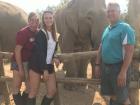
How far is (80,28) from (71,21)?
1.15 ft

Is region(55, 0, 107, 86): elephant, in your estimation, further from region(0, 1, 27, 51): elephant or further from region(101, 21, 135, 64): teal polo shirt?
region(101, 21, 135, 64): teal polo shirt

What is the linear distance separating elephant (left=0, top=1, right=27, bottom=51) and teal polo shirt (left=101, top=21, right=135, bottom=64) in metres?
4.92

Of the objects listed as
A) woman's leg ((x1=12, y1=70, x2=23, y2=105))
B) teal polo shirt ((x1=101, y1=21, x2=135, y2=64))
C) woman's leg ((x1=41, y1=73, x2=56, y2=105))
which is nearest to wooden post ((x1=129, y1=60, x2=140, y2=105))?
teal polo shirt ((x1=101, y1=21, x2=135, y2=64))

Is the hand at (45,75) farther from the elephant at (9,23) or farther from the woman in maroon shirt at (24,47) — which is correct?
the elephant at (9,23)

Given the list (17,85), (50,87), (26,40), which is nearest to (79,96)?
(17,85)

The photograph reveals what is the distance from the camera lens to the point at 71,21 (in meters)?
10.2

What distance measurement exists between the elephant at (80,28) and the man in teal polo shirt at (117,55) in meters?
3.17

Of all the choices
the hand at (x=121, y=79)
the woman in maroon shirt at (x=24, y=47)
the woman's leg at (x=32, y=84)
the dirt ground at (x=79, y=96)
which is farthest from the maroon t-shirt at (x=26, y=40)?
the dirt ground at (x=79, y=96)

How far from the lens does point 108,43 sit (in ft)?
18.7

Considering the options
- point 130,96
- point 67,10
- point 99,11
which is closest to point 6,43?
point 67,10

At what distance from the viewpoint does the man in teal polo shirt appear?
5.54 meters

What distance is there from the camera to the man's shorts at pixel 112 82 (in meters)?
5.70

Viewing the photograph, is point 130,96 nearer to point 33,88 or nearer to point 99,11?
point 33,88

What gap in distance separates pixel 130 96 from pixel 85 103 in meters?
2.80
